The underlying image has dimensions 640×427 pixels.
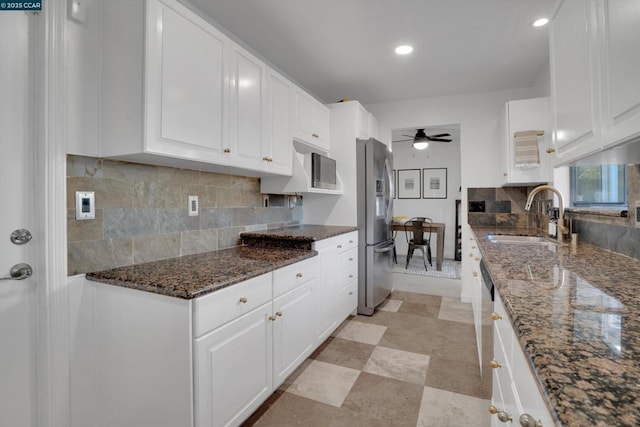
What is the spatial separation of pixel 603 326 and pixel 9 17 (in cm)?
216

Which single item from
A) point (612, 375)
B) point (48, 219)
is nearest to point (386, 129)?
point (48, 219)

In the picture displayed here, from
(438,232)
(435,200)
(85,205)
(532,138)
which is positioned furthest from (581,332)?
(435,200)

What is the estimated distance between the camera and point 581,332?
62cm

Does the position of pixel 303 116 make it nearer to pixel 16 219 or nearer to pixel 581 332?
pixel 16 219

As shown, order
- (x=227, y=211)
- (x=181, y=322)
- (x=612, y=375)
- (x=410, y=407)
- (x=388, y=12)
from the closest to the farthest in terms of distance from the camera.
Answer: (x=612, y=375) → (x=181, y=322) → (x=410, y=407) → (x=388, y=12) → (x=227, y=211)

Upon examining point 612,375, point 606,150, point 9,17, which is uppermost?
point 9,17

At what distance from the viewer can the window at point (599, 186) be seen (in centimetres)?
176

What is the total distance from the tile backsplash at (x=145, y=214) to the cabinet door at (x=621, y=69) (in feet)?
6.51

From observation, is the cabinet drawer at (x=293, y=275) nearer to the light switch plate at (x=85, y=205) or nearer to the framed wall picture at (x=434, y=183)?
the light switch plate at (x=85, y=205)

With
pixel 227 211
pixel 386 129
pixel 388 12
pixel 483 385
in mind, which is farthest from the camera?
pixel 386 129

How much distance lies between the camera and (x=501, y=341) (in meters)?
1.10

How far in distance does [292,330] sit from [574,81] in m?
1.86

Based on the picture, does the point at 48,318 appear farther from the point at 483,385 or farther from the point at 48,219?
the point at 483,385

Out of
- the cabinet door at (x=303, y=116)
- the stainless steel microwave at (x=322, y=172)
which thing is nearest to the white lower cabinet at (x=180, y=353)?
the stainless steel microwave at (x=322, y=172)
